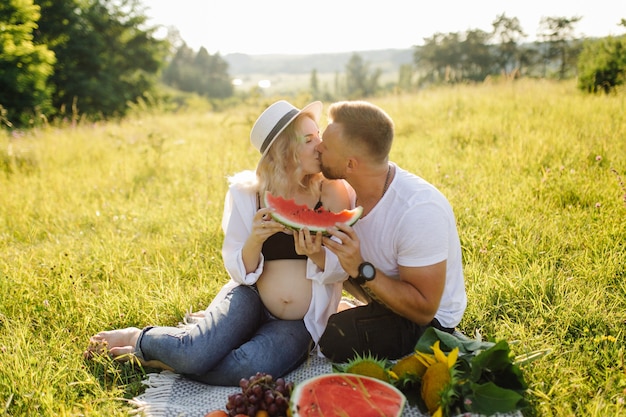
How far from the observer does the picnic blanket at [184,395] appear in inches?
99.0

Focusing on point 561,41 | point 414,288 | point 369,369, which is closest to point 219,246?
point 414,288

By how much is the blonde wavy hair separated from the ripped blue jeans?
0.73m

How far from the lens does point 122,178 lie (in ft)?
22.2

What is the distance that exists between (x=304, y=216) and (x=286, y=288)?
547 mm

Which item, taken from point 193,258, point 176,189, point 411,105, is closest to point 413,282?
point 193,258

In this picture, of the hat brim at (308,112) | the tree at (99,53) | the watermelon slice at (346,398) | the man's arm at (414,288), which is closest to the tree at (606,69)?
the hat brim at (308,112)

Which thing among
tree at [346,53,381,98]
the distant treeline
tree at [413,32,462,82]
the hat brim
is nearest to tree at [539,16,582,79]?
the distant treeline

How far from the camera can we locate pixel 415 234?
2520 mm

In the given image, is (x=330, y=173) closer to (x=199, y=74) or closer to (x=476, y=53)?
(x=476, y=53)

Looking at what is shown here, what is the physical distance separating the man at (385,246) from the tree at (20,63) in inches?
522

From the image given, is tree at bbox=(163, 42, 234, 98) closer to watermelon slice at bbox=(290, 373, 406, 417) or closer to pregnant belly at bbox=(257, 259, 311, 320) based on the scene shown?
pregnant belly at bbox=(257, 259, 311, 320)

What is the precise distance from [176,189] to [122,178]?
1.06 meters

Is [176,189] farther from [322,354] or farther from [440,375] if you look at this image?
[440,375]

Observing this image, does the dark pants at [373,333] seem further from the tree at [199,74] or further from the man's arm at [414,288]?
the tree at [199,74]
